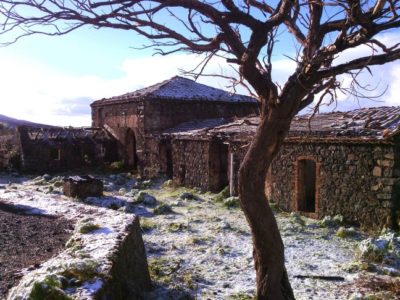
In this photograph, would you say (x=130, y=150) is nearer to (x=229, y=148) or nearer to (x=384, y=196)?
(x=229, y=148)

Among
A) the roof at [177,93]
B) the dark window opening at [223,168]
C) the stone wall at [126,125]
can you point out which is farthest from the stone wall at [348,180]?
the stone wall at [126,125]

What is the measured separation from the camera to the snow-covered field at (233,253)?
6750 mm

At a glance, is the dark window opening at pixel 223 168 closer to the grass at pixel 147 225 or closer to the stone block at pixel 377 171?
the grass at pixel 147 225

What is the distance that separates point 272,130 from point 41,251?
3.54 metres

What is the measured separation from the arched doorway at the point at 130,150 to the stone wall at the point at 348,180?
12.2m

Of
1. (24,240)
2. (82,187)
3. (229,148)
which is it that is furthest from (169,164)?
(24,240)

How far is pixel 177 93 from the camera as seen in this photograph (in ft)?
73.5

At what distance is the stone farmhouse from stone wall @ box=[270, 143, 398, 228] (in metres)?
0.03

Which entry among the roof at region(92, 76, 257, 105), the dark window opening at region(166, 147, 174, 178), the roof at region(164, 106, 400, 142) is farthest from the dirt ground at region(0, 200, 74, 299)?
the roof at region(92, 76, 257, 105)

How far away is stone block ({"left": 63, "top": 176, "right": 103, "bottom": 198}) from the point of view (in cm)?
1391

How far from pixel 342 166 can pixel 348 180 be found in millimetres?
436

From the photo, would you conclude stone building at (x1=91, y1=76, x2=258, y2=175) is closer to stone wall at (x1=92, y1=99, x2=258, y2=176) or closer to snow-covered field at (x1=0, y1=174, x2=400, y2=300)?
stone wall at (x1=92, y1=99, x2=258, y2=176)

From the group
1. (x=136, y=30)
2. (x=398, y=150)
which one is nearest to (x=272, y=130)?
(x=136, y=30)

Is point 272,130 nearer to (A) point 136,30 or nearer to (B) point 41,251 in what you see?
(A) point 136,30
